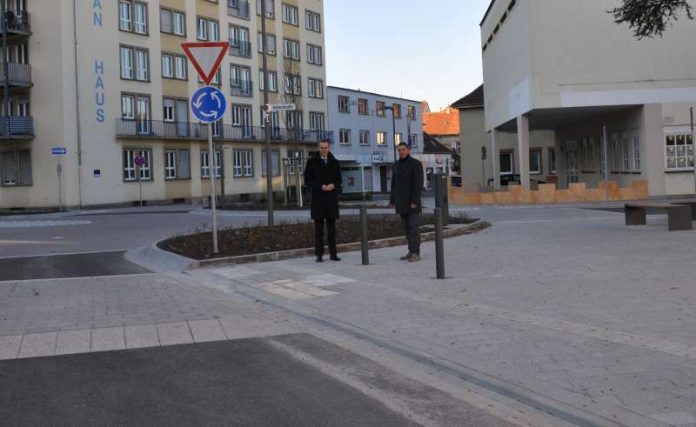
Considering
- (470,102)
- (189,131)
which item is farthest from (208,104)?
(470,102)

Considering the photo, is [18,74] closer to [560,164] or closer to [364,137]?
[560,164]

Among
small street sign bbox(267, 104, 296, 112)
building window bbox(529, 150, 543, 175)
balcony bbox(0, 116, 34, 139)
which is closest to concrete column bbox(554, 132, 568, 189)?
building window bbox(529, 150, 543, 175)

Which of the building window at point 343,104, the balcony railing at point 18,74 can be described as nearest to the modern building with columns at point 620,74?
the balcony railing at point 18,74

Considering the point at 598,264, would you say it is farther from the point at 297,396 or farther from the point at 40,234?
the point at 40,234

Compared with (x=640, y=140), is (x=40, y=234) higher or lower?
lower

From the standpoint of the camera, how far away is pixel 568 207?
2567 centimetres

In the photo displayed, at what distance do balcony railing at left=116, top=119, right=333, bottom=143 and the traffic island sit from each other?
75.0 feet

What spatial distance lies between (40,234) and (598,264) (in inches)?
624

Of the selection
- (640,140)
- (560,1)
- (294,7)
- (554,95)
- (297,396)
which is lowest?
(297,396)

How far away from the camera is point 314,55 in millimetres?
64688

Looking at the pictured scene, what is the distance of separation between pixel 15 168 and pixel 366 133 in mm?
38172

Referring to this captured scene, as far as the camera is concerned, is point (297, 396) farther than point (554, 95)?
No

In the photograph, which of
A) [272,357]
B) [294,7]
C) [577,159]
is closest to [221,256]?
[272,357]

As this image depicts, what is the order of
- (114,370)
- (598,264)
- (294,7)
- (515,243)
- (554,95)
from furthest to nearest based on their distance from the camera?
(294,7), (554,95), (515,243), (598,264), (114,370)
